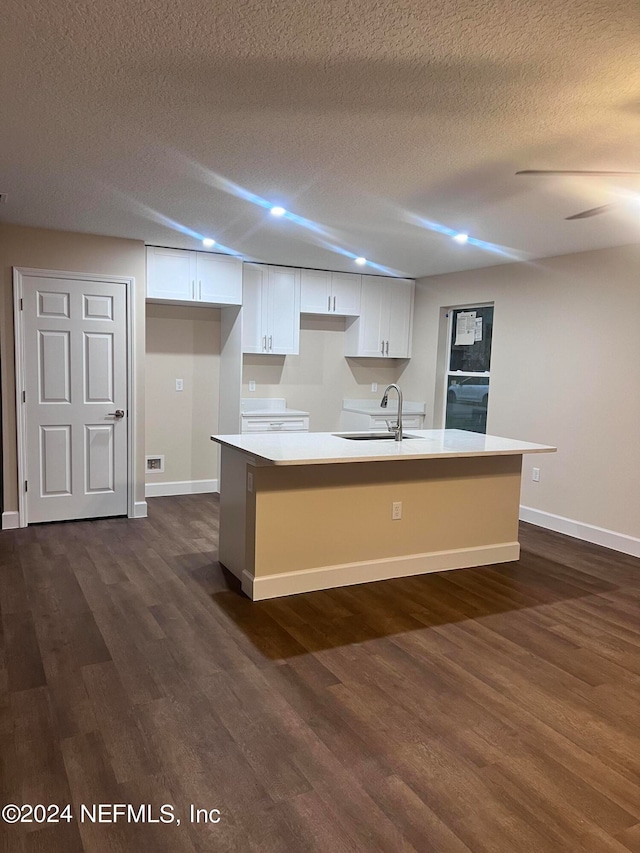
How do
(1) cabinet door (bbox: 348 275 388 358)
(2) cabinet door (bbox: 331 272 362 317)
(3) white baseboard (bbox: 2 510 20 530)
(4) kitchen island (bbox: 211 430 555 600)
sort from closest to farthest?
(4) kitchen island (bbox: 211 430 555 600) < (3) white baseboard (bbox: 2 510 20 530) < (2) cabinet door (bbox: 331 272 362 317) < (1) cabinet door (bbox: 348 275 388 358)

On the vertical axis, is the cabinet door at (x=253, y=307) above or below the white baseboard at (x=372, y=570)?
above

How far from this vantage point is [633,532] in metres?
4.63

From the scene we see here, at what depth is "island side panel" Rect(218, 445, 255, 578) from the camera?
362 cm

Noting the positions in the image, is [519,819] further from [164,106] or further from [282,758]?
[164,106]

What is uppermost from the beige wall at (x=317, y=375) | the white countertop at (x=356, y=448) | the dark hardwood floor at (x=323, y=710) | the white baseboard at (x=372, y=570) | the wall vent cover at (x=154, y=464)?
the beige wall at (x=317, y=375)

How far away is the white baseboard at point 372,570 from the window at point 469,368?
1.94 m

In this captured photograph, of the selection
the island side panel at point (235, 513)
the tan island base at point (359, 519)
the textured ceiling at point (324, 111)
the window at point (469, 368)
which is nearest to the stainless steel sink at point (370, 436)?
the tan island base at point (359, 519)

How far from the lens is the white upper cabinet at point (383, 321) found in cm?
667

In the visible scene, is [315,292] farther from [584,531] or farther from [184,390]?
[584,531]

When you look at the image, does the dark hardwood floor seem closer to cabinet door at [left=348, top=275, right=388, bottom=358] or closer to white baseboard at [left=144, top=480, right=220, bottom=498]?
white baseboard at [left=144, top=480, right=220, bottom=498]

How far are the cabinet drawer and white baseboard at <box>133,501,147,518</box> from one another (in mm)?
1200

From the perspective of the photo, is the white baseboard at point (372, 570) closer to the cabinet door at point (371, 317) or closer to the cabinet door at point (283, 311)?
the cabinet door at point (283, 311)

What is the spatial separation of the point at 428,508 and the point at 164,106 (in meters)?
2.81

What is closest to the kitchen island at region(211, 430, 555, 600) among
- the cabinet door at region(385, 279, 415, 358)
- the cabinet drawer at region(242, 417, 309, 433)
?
the cabinet drawer at region(242, 417, 309, 433)
